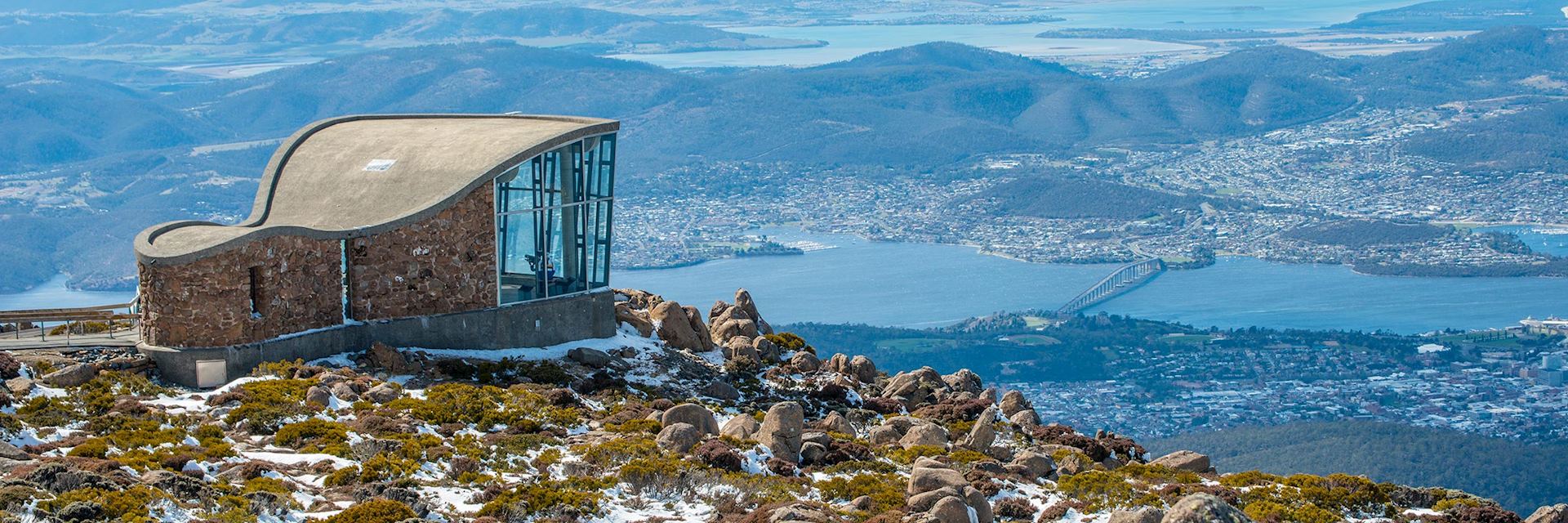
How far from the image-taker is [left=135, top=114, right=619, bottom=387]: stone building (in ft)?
116

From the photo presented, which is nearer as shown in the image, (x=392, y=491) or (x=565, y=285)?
(x=392, y=491)

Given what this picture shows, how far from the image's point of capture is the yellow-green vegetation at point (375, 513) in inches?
979

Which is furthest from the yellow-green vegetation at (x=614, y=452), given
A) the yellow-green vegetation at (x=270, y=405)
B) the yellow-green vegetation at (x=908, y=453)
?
the yellow-green vegetation at (x=270, y=405)

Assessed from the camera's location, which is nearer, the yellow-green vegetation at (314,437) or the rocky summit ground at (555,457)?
the rocky summit ground at (555,457)

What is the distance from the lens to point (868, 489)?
28.8m

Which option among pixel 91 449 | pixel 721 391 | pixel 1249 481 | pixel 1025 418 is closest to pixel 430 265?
pixel 721 391

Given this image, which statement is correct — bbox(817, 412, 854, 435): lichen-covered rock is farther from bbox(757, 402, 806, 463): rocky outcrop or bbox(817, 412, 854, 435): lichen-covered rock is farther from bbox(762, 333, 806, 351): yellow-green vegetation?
bbox(762, 333, 806, 351): yellow-green vegetation

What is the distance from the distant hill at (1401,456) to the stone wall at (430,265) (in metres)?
43.5

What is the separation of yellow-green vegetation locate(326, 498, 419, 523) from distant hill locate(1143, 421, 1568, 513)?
55.2 metres

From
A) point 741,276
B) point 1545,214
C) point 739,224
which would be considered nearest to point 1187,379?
point 741,276

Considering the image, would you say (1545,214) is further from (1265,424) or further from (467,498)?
(467,498)

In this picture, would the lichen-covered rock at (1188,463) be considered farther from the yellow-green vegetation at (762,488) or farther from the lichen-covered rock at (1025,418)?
the yellow-green vegetation at (762,488)

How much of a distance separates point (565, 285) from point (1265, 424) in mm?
60350

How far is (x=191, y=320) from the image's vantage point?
35.2 m
